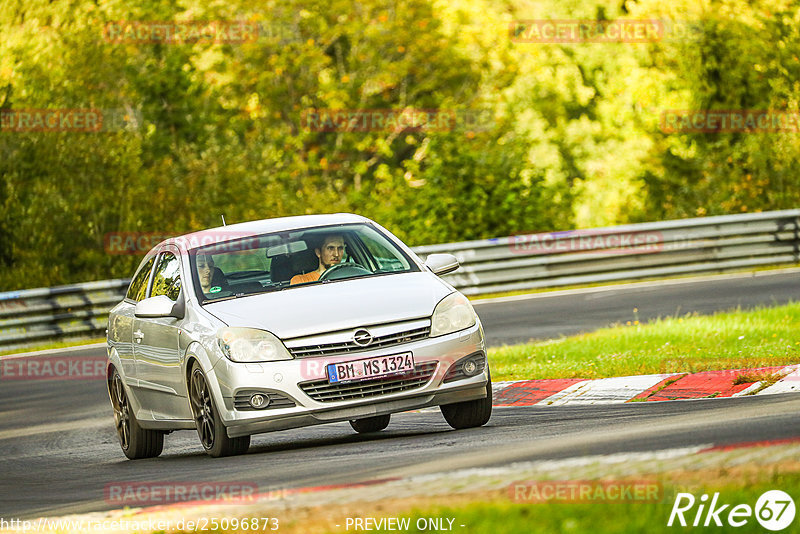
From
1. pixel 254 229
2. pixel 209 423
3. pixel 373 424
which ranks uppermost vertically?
pixel 254 229

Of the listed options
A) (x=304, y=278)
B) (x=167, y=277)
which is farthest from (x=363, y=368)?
(x=167, y=277)

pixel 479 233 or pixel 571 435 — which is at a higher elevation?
pixel 571 435

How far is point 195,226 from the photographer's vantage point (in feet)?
91.7

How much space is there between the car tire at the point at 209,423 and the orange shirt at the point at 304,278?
37.7 inches

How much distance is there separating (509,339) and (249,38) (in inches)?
1045

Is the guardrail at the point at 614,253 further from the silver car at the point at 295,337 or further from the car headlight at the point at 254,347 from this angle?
the car headlight at the point at 254,347

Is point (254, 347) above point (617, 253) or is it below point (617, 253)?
above

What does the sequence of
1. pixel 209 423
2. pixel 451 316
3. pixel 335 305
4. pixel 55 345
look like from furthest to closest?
pixel 55 345 → pixel 209 423 → pixel 451 316 → pixel 335 305

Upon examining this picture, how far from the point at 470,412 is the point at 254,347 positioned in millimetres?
1692

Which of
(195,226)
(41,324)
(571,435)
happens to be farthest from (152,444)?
(195,226)

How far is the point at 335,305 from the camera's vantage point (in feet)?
29.1

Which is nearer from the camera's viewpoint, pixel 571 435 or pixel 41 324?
pixel 571 435

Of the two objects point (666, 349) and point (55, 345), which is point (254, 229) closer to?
point (666, 349)

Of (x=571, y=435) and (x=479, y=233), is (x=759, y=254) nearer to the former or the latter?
(x=479, y=233)
